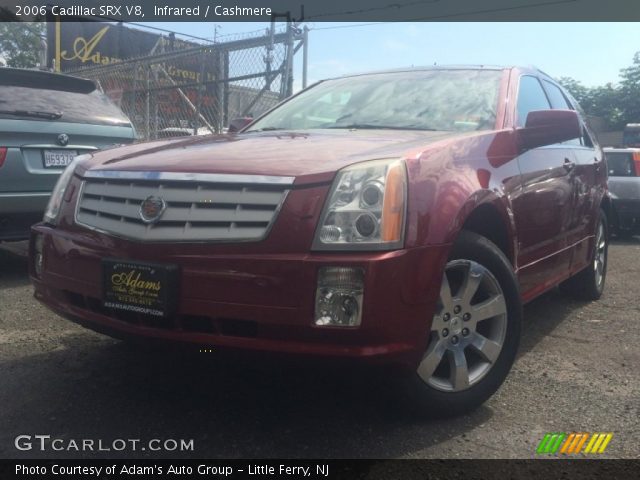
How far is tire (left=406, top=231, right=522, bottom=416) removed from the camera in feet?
9.00

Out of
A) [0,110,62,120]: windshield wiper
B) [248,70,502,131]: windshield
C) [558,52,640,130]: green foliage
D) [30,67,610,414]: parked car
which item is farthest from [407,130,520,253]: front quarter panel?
[558,52,640,130]: green foliage

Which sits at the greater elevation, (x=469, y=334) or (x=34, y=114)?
(x=34, y=114)

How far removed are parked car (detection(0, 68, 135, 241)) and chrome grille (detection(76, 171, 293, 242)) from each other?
269 cm

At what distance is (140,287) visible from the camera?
258cm

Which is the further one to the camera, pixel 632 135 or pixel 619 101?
pixel 619 101

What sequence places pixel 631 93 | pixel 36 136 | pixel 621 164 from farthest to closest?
1. pixel 631 93
2. pixel 621 164
3. pixel 36 136

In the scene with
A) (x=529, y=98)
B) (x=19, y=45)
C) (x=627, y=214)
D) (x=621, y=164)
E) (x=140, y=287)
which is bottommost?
(x=627, y=214)

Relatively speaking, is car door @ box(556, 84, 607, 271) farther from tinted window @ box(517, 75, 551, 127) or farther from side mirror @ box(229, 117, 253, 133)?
side mirror @ box(229, 117, 253, 133)

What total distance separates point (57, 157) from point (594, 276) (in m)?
4.31

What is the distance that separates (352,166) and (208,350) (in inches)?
34.2

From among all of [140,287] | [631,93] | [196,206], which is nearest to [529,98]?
[196,206]

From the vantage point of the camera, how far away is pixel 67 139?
5.49 metres

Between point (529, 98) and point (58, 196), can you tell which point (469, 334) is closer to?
point (529, 98)

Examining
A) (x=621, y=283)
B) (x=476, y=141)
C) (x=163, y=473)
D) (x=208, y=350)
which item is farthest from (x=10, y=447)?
(x=621, y=283)
